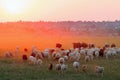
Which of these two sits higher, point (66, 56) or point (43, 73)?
point (66, 56)

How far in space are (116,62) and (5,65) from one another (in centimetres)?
803

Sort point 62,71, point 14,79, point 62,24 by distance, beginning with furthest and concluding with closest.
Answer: point 62,24 → point 62,71 → point 14,79

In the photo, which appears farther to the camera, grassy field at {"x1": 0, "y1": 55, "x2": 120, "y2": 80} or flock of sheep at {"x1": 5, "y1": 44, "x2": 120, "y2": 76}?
flock of sheep at {"x1": 5, "y1": 44, "x2": 120, "y2": 76}

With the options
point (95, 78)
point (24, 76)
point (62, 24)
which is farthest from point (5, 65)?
point (62, 24)

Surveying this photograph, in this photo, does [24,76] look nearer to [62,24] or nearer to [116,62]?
[116,62]

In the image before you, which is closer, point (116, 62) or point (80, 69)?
point (80, 69)

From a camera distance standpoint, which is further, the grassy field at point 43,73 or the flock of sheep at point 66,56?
the flock of sheep at point 66,56

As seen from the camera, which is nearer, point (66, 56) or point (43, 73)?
point (43, 73)

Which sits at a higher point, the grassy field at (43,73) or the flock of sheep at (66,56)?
the flock of sheep at (66,56)

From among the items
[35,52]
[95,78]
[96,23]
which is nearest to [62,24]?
[96,23]

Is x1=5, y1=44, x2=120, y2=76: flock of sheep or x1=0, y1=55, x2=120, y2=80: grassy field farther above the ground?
x1=5, y1=44, x2=120, y2=76: flock of sheep

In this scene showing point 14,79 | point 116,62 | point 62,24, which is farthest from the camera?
point 62,24

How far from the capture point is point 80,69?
25250mm

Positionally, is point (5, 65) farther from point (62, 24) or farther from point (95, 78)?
point (62, 24)
